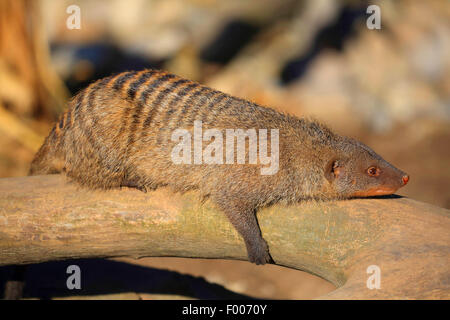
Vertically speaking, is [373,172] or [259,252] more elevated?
[373,172]

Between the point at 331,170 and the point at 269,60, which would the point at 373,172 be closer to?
the point at 331,170

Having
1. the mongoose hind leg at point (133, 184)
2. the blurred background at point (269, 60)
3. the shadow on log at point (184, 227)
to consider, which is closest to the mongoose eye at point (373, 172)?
the shadow on log at point (184, 227)

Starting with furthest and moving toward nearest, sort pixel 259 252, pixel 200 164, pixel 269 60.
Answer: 1. pixel 269 60
2. pixel 200 164
3. pixel 259 252

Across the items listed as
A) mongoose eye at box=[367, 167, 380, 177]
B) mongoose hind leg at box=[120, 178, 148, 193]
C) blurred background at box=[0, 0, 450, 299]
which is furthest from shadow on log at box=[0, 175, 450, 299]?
blurred background at box=[0, 0, 450, 299]

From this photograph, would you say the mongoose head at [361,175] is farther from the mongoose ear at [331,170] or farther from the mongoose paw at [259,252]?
the mongoose paw at [259,252]

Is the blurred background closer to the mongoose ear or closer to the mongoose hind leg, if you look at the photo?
the mongoose ear

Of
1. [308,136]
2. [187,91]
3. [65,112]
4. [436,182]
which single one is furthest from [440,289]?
[436,182]

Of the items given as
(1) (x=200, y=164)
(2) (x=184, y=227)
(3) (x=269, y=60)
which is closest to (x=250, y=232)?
(2) (x=184, y=227)

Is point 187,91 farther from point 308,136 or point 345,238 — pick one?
point 345,238
